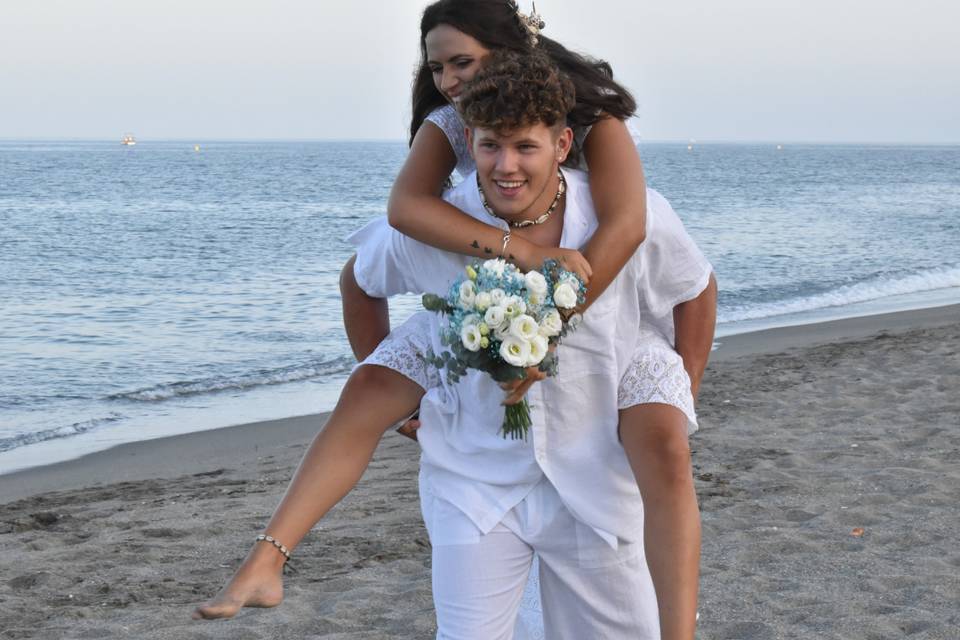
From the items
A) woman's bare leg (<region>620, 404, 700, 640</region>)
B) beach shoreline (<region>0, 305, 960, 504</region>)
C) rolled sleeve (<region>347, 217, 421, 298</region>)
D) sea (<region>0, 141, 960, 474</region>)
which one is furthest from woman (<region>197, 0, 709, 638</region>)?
A: sea (<region>0, 141, 960, 474</region>)

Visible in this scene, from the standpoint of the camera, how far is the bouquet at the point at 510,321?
279 cm

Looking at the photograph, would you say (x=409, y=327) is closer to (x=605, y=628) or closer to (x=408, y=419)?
(x=408, y=419)

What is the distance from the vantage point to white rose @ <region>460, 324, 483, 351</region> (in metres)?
2.81

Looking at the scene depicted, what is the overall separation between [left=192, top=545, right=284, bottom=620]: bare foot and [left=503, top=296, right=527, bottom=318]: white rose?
3.12 ft

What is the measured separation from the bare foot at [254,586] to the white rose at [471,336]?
2.73ft

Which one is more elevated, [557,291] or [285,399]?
[557,291]

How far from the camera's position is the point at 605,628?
3133 millimetres

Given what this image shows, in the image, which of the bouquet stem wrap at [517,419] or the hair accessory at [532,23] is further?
the hair accessory at [532,23]

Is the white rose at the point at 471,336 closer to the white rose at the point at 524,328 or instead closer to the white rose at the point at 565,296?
the white rose at the point at 524,328

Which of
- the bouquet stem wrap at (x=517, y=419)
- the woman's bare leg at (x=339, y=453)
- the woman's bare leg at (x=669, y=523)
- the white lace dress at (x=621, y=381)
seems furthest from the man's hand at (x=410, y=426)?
the woman's bare leg at (x=669, y=523)

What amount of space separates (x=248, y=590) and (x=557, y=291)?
114 cm

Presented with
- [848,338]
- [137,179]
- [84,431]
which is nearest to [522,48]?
[84,431]

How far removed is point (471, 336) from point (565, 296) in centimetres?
25

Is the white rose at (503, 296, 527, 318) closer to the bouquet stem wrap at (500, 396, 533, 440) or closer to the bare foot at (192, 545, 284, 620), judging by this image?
the bouquet stem wrap at (500, 396, 533, 440)
